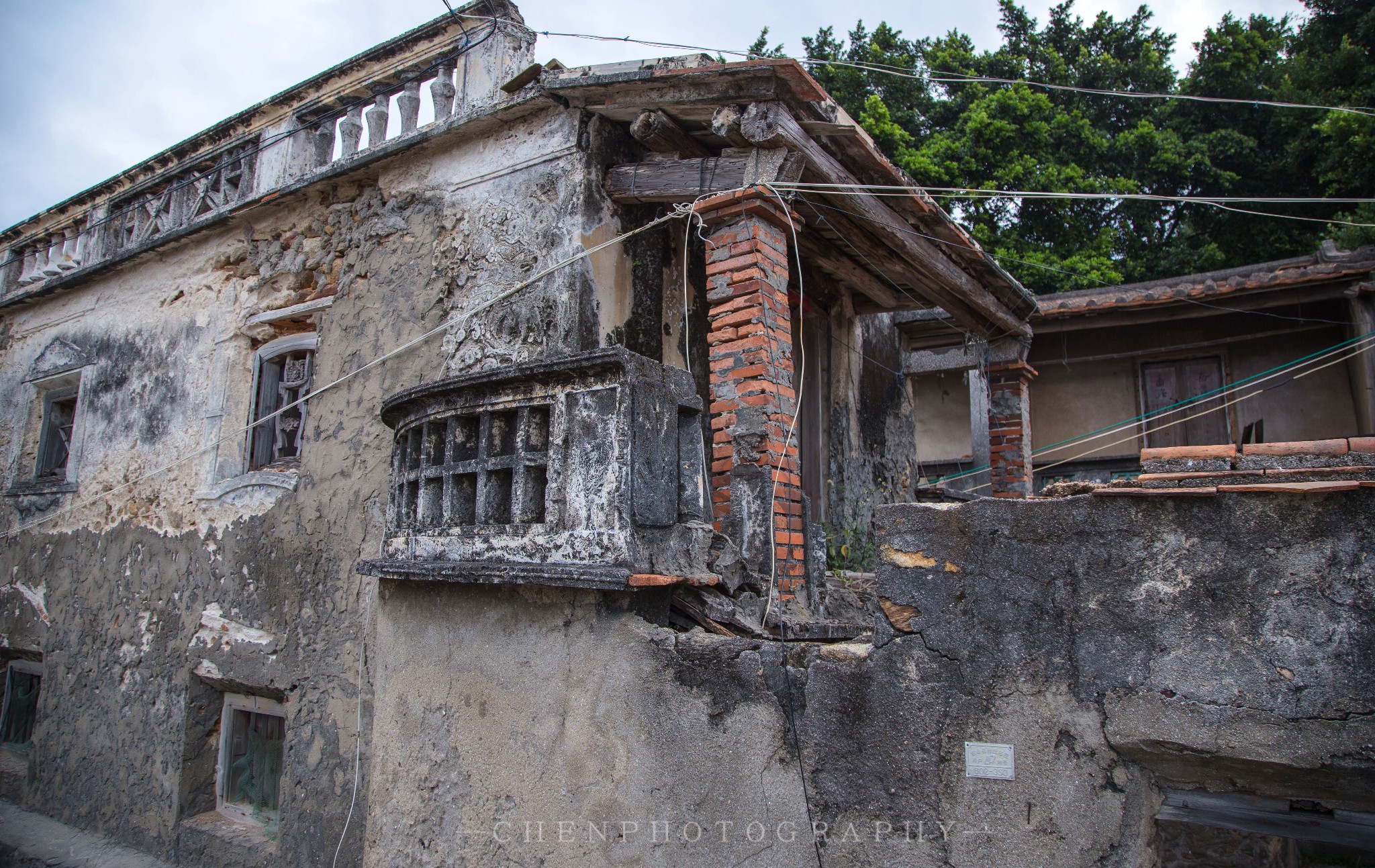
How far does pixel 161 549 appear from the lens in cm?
630

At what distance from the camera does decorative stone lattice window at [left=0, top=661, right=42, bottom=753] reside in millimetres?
7477

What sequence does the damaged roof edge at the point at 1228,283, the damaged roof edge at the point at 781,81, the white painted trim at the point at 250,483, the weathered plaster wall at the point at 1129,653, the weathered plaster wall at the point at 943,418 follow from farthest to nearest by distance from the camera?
1. the weathered plaster wall at the point at 943,418
2. the damaged roof edge at the point at 1228,283
3. the white painted trim at the point at 250,483
4. the damaged roof edge at the point at 781,81
5. the weathered plaster wall at the point at 1129,653

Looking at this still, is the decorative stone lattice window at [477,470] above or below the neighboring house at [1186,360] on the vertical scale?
below

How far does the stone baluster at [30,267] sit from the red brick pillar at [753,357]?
7.55 meters

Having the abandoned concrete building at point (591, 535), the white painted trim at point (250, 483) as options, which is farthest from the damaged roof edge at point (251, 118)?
the white painted trim at point (250, 483)

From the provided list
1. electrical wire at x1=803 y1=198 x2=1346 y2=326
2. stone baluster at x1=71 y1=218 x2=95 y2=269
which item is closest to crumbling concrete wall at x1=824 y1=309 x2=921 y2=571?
electrical wire at x1=803 y1=198 x2=1346 y2=326

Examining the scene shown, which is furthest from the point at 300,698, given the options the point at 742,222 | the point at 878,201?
the point at 878,201

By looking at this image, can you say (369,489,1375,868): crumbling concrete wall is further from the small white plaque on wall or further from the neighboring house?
the neighboring house

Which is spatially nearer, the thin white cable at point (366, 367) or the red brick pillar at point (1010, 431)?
the thin white cable at point (366, 367)

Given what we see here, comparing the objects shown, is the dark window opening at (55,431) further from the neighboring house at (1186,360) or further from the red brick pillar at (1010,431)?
the red brick pillar at (1010,431)

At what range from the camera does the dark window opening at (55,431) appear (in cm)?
791

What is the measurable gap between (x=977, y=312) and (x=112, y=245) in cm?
782

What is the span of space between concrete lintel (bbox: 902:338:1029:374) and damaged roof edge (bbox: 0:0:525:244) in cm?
521

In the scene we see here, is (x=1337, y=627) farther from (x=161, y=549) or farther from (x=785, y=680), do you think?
(x=161, y=549)
